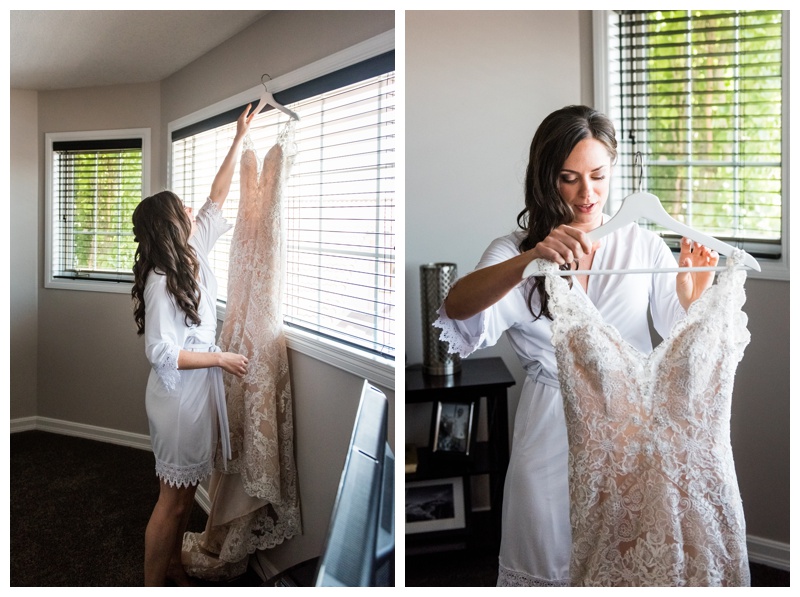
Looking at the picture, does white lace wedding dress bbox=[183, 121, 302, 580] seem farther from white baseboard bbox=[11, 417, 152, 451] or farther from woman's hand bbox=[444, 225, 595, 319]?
woman's hand bbox=[444, 225, 595, 319]

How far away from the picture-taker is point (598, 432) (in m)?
1.18

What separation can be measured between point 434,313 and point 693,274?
1.01 m

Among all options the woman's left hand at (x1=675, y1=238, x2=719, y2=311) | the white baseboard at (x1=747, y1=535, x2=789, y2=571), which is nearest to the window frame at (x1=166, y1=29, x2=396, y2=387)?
the woman's left hand at (x1=675, y1=238, x2=719, y2=311)

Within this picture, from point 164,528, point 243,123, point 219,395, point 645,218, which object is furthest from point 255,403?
point 645,218

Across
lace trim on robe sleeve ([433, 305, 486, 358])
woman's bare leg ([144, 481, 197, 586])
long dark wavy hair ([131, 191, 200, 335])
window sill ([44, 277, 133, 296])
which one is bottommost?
woman's bare leg ([144, 481, 197, 586])

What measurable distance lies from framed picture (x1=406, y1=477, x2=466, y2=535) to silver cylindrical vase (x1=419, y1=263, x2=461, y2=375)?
1.21ft

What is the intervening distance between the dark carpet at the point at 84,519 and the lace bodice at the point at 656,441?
802mm

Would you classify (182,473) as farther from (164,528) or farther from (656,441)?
(656,441)

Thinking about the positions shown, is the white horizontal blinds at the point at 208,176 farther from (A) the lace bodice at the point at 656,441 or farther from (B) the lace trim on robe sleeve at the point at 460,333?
(A) the lace bodice at the point at 656,441

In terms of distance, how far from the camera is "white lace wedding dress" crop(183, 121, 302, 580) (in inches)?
52.2

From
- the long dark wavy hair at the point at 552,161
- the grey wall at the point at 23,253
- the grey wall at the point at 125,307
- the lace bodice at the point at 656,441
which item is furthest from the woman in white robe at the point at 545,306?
the grey wall at the point at 23,253
